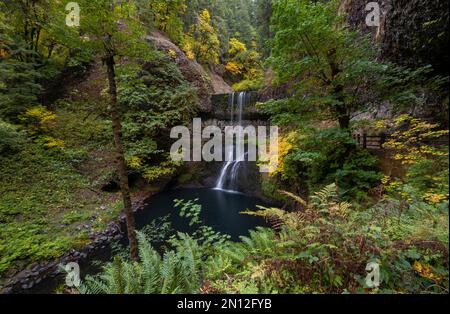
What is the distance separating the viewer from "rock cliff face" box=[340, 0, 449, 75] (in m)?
4.99

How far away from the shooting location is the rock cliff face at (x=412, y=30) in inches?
197

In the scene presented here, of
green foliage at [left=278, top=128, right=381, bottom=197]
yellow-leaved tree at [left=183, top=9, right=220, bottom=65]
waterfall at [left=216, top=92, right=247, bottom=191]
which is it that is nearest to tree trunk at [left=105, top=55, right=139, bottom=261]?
green foliage at [left=278, top=128, right=381, bottom=197]

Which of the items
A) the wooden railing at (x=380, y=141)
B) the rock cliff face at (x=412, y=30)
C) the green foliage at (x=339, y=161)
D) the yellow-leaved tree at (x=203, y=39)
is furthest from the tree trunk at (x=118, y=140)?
the yellow-leaved tree at (x=203, y=39)

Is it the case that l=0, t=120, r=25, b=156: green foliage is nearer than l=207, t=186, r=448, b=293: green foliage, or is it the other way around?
l=207, t=186, r=448, b=293: green foliage

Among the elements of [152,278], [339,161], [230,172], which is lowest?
[152,278]

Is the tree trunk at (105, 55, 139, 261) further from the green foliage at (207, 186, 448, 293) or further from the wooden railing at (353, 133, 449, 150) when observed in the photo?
the wooden railing at (353, 133, 449, 150)

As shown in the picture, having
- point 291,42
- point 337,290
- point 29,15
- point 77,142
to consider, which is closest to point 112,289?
point 337,290

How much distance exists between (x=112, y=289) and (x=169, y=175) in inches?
511

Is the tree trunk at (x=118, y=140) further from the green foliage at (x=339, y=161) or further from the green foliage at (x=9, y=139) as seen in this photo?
the green foliage at (x=9, y=139)

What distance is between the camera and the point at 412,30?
7000 millimetres

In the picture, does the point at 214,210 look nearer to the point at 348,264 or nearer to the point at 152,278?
the point at 152,278

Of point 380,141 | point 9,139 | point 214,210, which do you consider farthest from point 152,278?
point 9,139

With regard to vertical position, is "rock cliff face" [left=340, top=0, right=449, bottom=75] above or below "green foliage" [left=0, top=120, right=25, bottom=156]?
above

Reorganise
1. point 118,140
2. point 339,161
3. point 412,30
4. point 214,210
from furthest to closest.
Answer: point 214,210 < point 339,161 < point 412,30 < point 118,140
